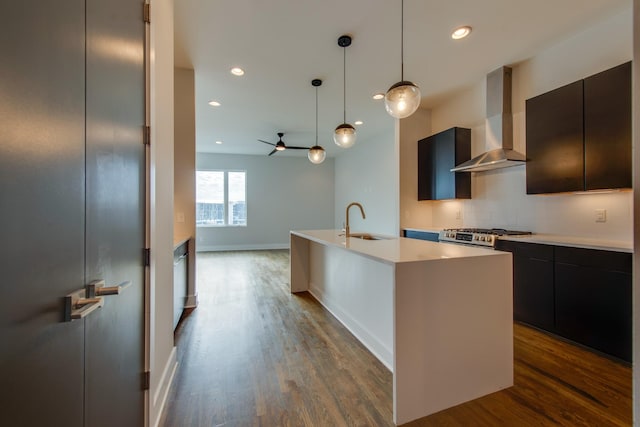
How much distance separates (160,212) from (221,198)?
22.4 ft

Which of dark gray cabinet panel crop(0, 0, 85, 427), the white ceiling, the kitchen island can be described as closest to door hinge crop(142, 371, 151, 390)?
dark gray cabinet panel crop(0, 0, 85, 427)

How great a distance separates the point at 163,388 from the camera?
5.59ft

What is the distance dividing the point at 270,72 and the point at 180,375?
3341 millimetres

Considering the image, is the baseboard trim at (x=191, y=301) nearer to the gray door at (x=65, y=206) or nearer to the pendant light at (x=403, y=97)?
the gray door at (x=65, y=206)

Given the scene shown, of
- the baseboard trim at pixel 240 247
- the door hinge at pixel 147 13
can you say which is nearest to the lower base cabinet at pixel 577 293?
the door hinge at pixel 147 13

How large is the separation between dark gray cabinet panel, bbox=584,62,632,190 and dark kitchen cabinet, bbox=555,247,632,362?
2.14ft

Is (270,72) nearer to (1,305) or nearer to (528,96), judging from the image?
(528,96)

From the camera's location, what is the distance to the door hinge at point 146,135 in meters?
1.39

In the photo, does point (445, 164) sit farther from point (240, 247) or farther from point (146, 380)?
point (240, 247)

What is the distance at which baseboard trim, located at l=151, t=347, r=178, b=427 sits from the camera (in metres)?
1.51

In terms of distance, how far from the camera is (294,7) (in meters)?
2.33

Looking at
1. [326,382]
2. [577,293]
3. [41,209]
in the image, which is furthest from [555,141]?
[41,209]

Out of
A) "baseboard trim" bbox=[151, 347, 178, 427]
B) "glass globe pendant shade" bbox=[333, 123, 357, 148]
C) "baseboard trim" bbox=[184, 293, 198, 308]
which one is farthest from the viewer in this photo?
"baseboard trim" bbox=[184, 293, 198, 308]

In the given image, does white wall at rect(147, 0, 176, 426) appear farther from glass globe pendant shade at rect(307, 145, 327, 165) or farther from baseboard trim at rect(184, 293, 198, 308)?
glass globe pendant shade at rect(307, 145, 327, 165)
